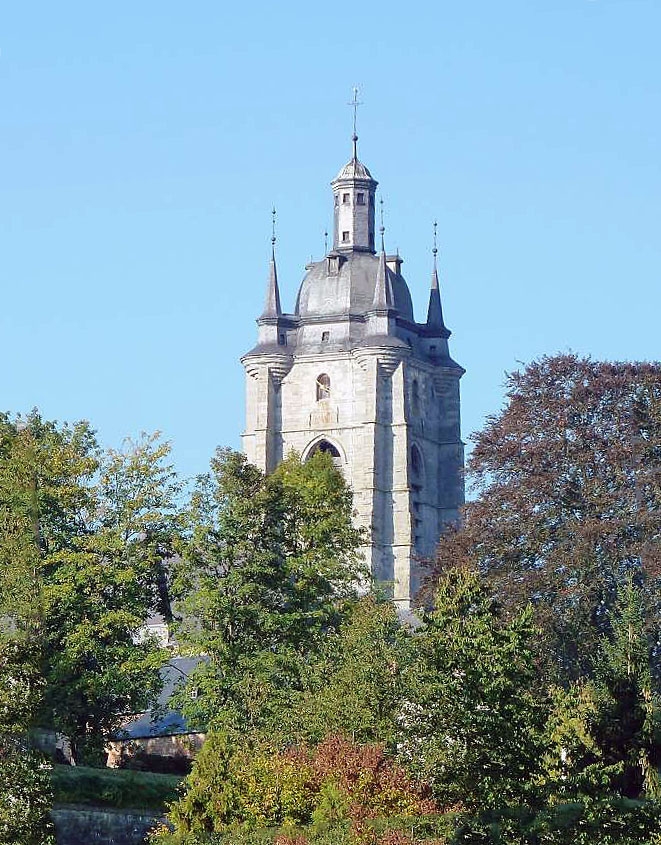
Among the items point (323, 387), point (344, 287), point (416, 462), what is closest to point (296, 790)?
point (416, 462)

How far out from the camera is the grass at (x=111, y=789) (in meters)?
56.2

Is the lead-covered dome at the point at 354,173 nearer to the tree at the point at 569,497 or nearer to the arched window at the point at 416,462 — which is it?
the arched window at the point at 416,462

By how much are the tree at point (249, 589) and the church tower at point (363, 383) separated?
2245 inches

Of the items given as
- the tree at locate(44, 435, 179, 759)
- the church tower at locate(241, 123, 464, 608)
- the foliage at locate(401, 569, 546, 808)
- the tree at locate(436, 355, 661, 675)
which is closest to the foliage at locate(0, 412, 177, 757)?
the tree at locate(44, 435, 179, 759)

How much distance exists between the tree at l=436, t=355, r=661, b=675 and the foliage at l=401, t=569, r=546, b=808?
20389mm

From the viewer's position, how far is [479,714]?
44750 millimetres

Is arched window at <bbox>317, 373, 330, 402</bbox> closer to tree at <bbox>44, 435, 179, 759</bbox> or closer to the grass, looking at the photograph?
tree at <bbox>44, 435, 179, 759</bbox>

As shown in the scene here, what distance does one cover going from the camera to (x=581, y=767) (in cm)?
4947

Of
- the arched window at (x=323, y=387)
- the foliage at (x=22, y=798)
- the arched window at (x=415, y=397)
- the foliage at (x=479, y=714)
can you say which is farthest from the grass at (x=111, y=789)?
the arched window at (x=415, y=397)

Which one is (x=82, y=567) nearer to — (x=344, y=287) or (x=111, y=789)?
(x=111, y=789)

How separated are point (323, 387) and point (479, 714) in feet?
289

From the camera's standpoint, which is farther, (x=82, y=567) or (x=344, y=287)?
→ (x=344, y=287)

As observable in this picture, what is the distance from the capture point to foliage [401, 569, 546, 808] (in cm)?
4475

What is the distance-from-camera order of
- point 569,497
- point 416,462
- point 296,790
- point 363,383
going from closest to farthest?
point 296,790, point 569,497, point 363,383, point 416,462
